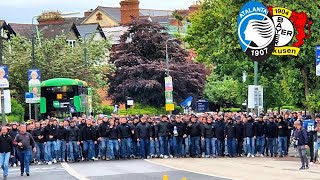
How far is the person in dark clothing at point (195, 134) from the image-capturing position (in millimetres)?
35500

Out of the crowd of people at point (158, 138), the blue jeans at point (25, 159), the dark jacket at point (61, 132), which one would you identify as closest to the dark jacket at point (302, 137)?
the crowd of people at point (158, 138)

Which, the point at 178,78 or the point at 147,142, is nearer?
the point at 147,142

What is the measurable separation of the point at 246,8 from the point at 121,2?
76737mm

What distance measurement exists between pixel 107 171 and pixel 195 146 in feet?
25.0

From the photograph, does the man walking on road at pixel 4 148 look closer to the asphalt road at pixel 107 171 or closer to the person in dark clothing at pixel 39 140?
the asphalt road at pixel 107 171

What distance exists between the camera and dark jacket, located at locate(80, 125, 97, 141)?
3526 centimetres

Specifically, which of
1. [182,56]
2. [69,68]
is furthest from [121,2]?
[69,68]

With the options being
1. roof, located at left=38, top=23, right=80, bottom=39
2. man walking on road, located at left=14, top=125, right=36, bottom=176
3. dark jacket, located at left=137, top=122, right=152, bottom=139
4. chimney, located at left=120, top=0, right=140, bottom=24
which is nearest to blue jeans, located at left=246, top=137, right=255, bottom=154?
dark jacket, located at left=137, top=122, right=152, bottom=139

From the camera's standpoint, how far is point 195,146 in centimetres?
3588

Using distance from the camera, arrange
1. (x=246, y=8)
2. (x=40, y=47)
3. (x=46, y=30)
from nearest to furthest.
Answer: (x=246, y=8)
(x=40, y=47)
(x=46, y=30)

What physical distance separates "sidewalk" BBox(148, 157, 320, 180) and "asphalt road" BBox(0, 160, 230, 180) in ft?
2.78

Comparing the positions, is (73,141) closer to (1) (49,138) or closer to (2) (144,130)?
(1) (49,138)

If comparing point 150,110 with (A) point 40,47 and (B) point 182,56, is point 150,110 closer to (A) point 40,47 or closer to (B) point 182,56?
(B) point 182,56

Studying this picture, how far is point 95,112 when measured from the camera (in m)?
72.4
